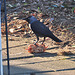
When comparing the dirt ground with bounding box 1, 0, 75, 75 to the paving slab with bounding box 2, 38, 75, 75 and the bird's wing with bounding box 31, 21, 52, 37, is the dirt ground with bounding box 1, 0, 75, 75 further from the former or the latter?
the bird's wing with bounding box 31, 21, 52, 37

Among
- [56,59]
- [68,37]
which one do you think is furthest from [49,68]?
[68,37]

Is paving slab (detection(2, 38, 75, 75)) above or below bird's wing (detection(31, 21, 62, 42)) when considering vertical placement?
below

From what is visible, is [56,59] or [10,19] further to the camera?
[10,19]

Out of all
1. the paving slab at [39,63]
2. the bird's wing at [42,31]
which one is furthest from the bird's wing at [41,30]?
the paving slab at [39,63]

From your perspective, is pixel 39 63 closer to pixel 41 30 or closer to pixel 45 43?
pixel 41 30

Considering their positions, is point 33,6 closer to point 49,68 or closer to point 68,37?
point 68,37

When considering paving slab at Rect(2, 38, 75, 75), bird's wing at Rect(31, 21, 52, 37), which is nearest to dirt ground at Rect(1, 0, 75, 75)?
paving slab at Rect(2, 38, 75, 75)

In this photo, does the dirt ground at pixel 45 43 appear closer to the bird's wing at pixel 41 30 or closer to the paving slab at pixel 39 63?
the paving slab at pixel 39 63

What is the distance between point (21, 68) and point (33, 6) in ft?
17.5

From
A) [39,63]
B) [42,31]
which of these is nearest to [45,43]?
[42,31]

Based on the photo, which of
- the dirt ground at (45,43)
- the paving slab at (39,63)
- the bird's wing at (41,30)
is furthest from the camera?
the bird's wing at (41,30)

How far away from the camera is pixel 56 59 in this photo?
4.09 m

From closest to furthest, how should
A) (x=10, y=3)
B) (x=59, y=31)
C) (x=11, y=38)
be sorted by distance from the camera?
(x=11, y=38), (x=59, y=31), (x=10, y=3)

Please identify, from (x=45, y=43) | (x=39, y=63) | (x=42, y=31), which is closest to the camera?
(x=39, y=63)
